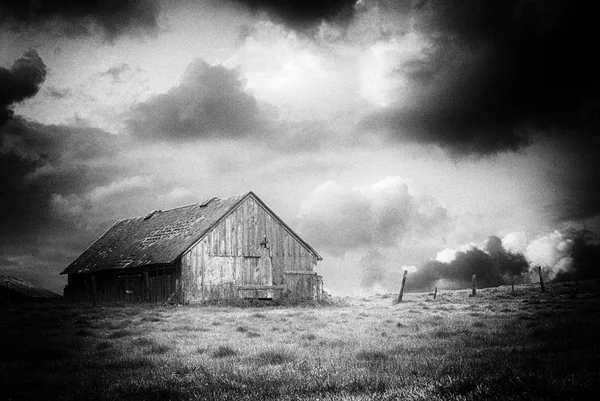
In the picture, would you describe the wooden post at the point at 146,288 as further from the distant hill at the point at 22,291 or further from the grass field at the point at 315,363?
the grass field at the point at 315,363

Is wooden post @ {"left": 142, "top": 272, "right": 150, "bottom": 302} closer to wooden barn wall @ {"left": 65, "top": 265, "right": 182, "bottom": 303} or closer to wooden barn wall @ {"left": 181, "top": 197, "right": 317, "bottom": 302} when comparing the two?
wooden barn wall @ {"left": 65, "top": 265, "right": 182, "bottom": 303}

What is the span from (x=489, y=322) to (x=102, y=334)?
40.2ft

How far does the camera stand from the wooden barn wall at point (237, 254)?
31266 millimetres

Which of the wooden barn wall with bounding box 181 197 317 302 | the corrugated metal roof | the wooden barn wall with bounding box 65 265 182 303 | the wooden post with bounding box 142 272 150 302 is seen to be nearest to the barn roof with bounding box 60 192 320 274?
the corrugated metal roof

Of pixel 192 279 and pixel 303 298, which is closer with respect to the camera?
pixel 192 279

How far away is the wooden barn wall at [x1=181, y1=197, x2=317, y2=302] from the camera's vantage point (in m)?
31.3

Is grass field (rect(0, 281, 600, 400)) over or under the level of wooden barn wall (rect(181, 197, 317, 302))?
under

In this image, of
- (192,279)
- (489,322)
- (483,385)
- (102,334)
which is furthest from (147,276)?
(483,385)

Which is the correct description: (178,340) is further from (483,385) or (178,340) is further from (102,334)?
(483,385)

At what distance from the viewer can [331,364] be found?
755 centimetres

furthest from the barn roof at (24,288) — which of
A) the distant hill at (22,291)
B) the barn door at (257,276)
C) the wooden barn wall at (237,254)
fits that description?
the barn door at (257,276)

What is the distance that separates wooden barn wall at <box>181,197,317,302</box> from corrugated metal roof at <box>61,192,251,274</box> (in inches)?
41.0

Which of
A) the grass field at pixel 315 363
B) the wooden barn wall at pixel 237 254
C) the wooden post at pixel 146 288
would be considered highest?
the wooden barn wall at pixel 237 254

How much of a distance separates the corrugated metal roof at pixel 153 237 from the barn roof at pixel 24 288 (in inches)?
184
